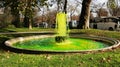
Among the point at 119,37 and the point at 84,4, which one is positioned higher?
the point at 84,4

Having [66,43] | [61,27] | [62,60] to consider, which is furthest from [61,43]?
[62,60]

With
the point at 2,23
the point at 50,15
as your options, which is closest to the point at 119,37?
the point at 2,23

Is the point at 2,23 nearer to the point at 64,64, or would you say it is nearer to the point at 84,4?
the point at 84,4

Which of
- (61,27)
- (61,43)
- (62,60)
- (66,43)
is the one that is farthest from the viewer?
(61,27)

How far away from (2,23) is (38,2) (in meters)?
19.1

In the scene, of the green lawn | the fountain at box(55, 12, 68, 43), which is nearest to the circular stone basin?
the fountain at box(55, 12, 68, 43)

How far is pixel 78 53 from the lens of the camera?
11438 millimetres

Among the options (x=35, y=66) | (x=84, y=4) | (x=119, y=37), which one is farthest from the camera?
(x=84, y=4)

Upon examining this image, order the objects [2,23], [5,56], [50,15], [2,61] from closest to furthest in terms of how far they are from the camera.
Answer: [2,61], [5,56], [2,23], [50,15]

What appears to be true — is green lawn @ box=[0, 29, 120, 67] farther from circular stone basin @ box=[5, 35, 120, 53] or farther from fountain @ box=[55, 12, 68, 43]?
fountain @ box=[55, 12, 68, 43]

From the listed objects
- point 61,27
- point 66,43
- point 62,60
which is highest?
point 61,27

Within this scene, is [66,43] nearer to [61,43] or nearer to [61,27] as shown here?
[61,43]

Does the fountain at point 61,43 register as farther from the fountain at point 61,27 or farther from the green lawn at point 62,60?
the green lawn at point 62,60

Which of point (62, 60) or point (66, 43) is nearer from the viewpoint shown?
point (62, 60)
